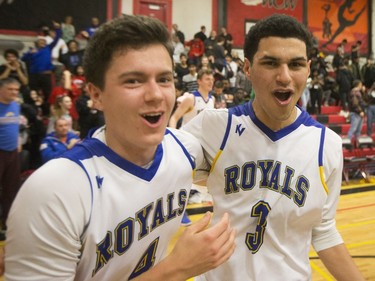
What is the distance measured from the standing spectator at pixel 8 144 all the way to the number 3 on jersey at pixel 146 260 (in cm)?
400

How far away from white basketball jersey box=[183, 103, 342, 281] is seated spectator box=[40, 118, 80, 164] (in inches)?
147

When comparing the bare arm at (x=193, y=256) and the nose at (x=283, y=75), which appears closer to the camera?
the bare arm at (x=193, y=256)

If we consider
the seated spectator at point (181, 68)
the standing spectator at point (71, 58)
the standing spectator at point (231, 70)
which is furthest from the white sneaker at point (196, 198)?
the standing spectator at point (231, 70)

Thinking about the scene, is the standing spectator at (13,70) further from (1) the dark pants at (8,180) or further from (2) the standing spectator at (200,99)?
(2) the standing spectator at (200,99)

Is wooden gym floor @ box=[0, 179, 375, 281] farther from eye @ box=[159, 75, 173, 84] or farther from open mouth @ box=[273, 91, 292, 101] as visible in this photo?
eye @ box=[159, 75, 173, 84]

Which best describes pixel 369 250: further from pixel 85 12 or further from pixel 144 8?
pixel 144 8

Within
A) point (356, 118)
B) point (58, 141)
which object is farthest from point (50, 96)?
point (356, 118)

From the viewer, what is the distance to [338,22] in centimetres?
1875

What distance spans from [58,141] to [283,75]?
423 centimetres

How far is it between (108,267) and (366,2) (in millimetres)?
21043

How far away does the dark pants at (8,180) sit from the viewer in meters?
5.34

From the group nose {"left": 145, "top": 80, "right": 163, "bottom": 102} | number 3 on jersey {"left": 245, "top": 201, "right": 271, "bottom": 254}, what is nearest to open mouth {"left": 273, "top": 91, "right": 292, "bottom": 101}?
number 3 on jersey {"left": 245, "top": 201, "right": 271, "bottom": 254}

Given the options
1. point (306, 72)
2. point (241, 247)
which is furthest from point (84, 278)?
point (306, 72)

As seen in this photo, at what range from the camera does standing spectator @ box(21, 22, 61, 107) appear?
8742mm
